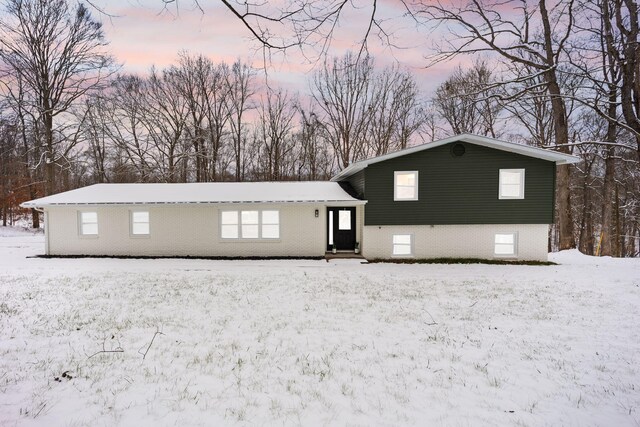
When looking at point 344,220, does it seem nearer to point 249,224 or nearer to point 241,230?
point 249,224

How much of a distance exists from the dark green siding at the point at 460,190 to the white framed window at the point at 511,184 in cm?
20

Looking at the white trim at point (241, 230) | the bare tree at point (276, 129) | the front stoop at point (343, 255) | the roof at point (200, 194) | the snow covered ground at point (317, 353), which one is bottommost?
the front stoop at point (343, 255)

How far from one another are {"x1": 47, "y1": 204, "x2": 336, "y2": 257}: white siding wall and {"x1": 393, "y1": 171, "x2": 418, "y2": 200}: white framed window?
3.44m

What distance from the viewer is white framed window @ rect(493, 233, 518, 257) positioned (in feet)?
48.6

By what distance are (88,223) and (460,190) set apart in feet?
57.3

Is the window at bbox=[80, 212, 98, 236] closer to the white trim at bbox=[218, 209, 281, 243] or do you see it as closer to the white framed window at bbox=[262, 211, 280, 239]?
the white trim at bbox=[218, 209, 281, 243]

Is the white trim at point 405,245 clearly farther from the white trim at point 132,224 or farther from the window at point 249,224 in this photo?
the white trim at point 132,224

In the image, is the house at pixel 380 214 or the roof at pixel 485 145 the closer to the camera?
the roof at pixel 485 145

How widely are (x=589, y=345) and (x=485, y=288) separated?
13.1 feet

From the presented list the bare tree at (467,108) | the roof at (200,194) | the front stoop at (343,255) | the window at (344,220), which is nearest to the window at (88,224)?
the roof at (200,194)

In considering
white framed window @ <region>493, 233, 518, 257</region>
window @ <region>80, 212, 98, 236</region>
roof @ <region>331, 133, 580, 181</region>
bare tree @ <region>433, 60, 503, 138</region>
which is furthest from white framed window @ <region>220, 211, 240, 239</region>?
bare tree @ <region>433, 60, 503, 138</region>

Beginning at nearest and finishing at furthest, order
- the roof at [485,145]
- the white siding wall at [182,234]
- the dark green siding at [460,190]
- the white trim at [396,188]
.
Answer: the roof at [485,145] < the dark green siding at [460,190] < the white trim at [396,188] < the white siding wall at [182,234]

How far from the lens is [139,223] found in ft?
50.5

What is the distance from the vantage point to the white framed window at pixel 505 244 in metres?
14.8
